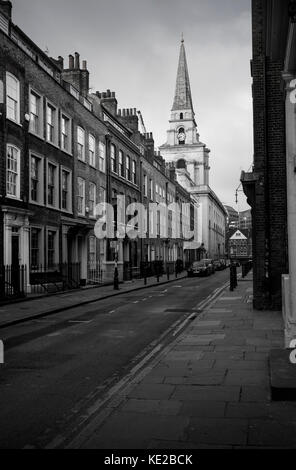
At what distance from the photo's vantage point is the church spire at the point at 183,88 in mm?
99312

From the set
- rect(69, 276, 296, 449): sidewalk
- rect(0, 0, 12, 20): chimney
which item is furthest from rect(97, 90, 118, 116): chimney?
rect(69, 276, 296, 449): sidewalk

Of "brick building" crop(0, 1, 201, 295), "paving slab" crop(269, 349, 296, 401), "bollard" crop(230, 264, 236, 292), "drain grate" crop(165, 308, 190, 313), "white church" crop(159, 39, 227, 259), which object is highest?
"white church" crop(159, 39, 227, 259)

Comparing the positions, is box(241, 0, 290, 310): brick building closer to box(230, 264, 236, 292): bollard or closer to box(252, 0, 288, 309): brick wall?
box(252, 0, 288, 309): brick wall

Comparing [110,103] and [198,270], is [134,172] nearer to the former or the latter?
[110,103]

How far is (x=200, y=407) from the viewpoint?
589cm

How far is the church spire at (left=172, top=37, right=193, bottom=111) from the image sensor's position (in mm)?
99312

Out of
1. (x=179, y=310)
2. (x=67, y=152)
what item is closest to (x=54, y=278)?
(x=67, y=152)

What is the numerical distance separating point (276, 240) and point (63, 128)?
17231mm

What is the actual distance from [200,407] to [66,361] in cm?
381

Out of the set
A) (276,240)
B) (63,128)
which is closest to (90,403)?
(276,240)

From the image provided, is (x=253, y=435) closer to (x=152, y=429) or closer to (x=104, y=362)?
(x=152, y=429)

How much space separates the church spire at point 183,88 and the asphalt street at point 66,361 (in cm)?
8814

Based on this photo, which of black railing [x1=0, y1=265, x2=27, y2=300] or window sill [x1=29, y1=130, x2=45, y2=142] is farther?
window sill [x1=29, y1=130, x2=45, y2=142]

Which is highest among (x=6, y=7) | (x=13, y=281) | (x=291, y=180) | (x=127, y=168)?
(x=6, y=7)
